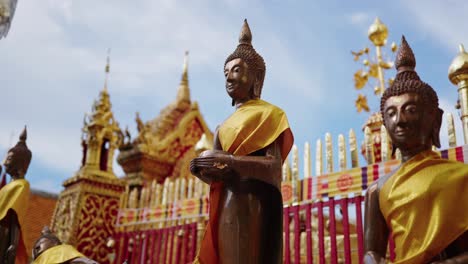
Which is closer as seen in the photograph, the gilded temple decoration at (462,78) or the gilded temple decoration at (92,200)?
the gilded temple decoration at (462,78)

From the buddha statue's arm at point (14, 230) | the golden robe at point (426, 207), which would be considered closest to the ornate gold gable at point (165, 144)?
the buddha statue's arm at point (14, 230)

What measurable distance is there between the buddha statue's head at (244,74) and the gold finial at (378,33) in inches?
284

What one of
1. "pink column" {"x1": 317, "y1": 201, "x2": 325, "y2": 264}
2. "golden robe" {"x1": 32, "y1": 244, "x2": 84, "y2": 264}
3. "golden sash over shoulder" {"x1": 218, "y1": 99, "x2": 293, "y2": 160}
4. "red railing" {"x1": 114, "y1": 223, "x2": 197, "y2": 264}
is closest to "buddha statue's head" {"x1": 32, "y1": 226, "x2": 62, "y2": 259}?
"golden robe" {"x1": 32, "y1": 244, "x2": 84, "y2": 264}

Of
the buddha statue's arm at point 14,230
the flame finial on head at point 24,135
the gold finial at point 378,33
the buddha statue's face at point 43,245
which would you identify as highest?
the gold finial at point 378,33

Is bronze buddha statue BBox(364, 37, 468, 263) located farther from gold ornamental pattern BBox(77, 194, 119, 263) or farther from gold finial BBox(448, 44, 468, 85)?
gold ornamental pattern BBox(77, 194, 119, 263)

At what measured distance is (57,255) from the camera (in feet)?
11.6

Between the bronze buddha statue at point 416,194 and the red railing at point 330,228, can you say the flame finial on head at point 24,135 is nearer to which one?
the red railing at point 330,228

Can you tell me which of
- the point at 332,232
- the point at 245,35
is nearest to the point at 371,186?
the point at 245,35

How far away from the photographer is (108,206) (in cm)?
700

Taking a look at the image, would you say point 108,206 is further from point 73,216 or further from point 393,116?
point 393,116

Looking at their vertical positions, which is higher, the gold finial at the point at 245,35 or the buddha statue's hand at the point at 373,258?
the gold finial at the point at 245,35

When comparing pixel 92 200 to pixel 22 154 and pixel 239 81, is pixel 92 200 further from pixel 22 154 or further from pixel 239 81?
pixel 239 81

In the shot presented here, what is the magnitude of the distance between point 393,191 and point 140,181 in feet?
25.3

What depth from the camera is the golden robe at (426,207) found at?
177 centimetres
